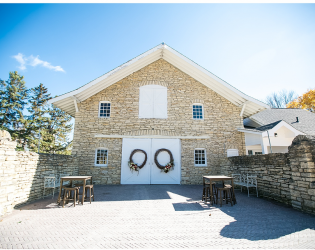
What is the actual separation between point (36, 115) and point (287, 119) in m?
27.3

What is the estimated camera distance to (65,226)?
155 inches

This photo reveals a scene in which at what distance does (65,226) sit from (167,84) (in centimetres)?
942

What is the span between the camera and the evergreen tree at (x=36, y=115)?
20.8 metres

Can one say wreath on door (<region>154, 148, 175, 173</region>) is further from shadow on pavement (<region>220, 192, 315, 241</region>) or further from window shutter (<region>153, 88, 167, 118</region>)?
shadow on pavement (<region>220, 192, 315, 241</region>)

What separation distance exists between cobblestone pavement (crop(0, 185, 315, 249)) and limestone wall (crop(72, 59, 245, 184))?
4.71 m

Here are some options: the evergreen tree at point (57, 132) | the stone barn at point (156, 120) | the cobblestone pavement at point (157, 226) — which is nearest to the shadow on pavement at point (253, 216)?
the cobblestone pavement at point (157, 226)

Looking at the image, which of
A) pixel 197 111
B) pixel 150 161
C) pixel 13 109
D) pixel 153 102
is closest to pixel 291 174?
pixel 197 111

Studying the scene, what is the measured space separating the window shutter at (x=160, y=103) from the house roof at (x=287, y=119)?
6.78 m

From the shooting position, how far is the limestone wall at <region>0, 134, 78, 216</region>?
4.82 meters

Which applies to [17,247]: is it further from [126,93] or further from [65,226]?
[126,93]

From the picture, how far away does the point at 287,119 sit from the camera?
14.8m

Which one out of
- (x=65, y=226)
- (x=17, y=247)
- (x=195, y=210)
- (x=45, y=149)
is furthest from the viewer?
(x=45, y=149)

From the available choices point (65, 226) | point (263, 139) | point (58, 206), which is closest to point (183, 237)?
point (65, 226)

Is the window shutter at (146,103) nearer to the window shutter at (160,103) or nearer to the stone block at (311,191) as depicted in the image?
the window shutter at (160,103)
